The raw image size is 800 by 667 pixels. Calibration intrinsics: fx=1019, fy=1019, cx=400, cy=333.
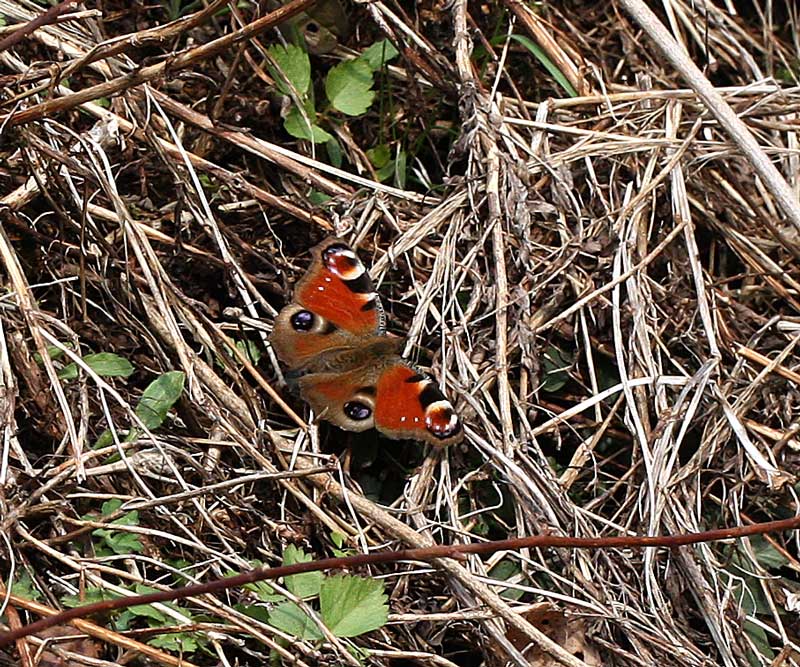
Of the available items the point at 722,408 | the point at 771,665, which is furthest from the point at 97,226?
the point at 771,665

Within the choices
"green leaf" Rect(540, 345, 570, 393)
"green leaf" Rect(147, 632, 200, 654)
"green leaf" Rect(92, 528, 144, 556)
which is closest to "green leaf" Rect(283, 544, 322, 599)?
"green leaf" Rect(147, 632, 200, 654)

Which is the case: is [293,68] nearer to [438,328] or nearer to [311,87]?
[311,87]

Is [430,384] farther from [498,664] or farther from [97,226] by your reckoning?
[97,226]

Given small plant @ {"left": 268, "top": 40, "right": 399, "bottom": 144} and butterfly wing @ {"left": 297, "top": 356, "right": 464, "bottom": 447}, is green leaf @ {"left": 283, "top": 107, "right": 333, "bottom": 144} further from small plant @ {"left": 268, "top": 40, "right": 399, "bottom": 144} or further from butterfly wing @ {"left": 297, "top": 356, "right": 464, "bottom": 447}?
butterfly wing @ {"left": 297, "top": 356, "right": 464, "bottom": 447}

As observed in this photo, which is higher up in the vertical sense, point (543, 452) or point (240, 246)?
point (240, 246)

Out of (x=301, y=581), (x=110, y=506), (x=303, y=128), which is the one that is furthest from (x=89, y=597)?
(x=303, y=128)

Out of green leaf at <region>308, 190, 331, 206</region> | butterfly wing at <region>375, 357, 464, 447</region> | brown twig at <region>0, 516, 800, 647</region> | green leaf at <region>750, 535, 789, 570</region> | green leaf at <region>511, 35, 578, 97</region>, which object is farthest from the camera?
green leaf at <region>511, 35, 578, 97</region>

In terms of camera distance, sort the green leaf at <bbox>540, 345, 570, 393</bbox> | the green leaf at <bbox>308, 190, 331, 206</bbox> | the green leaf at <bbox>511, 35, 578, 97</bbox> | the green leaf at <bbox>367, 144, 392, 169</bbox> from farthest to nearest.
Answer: the green leaf at <bbox>511, 35, 578, 97</bbox> < the green leaf at <bbox>367, 144, 392, 169</bbox> < the green leaf at <bbox>308, 190, 331, 206</bbox> < the green leaf at <bbox>540, 345, 570, 393</bbox>
